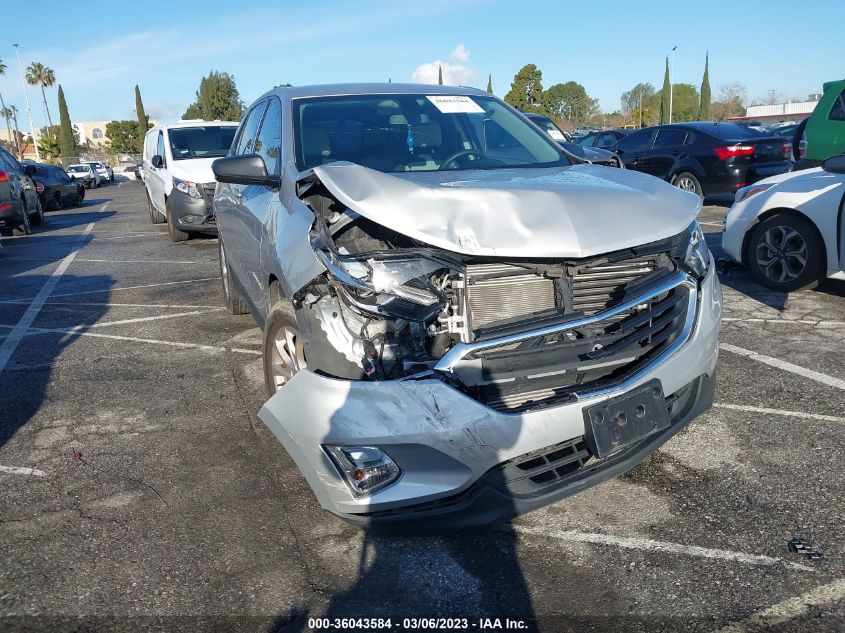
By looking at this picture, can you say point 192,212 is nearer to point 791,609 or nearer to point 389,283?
point 389,283

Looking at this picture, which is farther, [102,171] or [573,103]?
[573,103]

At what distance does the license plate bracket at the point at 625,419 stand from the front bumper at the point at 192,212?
31.9ft

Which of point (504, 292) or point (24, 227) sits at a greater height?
point (504, 292)

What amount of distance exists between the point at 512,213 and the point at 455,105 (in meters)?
1.94

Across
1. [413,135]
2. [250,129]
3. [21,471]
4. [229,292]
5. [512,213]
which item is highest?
[250,129]

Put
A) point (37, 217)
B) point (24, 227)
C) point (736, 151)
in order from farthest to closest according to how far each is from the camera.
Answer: point (37, 217)
point (24, 227)
point (736, 151)

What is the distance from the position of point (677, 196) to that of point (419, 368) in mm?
1474

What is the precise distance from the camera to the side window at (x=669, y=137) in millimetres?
13656

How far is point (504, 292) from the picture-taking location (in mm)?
2980

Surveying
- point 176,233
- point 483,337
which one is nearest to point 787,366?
point 483,337

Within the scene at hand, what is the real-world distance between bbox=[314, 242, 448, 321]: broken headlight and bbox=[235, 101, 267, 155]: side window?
2.75m

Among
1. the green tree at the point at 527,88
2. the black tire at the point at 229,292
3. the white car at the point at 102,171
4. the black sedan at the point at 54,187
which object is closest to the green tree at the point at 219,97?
the white car at the point at 102,171

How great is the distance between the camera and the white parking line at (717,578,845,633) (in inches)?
97.0

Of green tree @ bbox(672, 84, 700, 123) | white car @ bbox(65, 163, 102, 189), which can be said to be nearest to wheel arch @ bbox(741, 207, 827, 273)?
white car @ bbox(65, 163, 102, 189)
